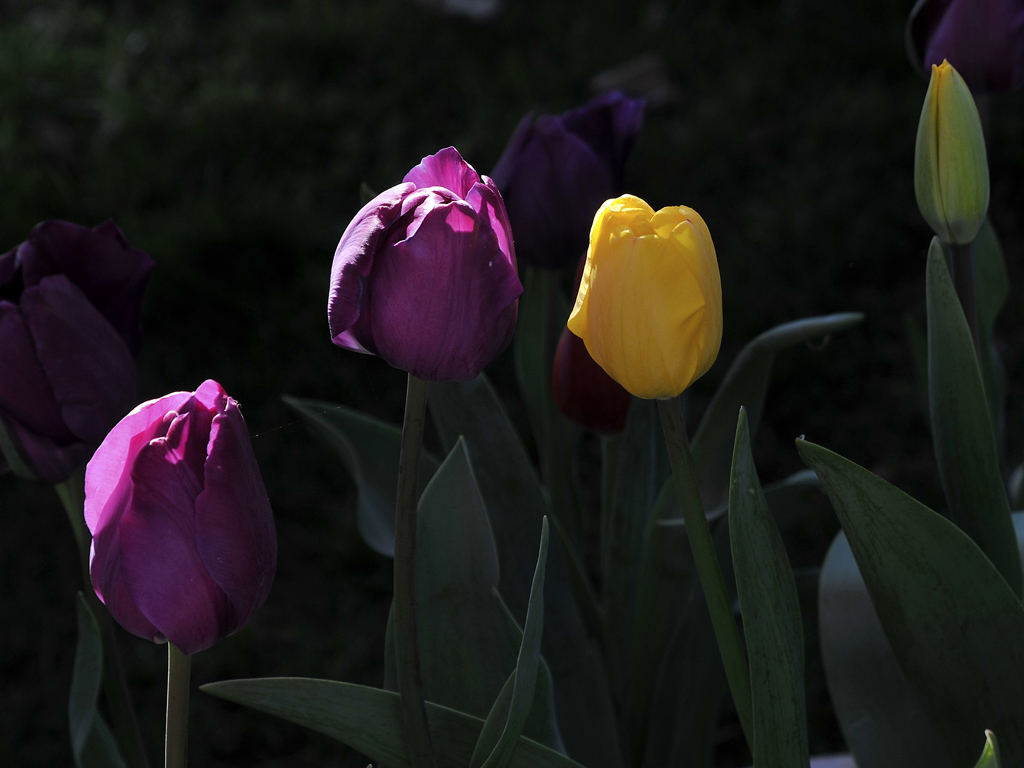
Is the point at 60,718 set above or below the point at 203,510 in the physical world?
below

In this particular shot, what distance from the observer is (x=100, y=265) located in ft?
1.93

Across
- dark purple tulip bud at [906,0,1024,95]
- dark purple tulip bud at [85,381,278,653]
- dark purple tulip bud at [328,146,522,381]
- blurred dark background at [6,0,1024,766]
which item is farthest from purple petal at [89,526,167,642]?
blurred dark background at [6,0,1024,766]

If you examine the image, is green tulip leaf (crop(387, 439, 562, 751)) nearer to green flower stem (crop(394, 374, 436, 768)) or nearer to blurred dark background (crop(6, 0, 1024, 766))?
green flower stem (crop(394, 374, 436, 768))

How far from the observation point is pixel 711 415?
681 mm

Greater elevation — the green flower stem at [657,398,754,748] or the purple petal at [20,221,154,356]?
the purple petal at [20,221,154,356]

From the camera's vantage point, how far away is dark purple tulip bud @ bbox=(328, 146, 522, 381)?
394 millimetres

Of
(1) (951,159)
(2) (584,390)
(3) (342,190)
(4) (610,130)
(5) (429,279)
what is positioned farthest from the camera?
Result: (3) (342,190)

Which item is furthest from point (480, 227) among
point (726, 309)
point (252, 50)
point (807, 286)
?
point (252, 50)

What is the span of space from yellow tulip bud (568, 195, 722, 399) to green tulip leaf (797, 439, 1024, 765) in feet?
0.27

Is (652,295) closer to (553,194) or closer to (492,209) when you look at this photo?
(492,209)

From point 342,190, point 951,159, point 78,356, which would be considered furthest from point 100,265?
point 342,190

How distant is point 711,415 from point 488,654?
8.6 inches

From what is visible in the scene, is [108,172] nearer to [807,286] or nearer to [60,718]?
[60,718]

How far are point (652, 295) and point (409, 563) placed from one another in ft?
0.48
